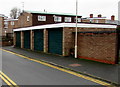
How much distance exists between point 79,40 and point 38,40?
8.62m

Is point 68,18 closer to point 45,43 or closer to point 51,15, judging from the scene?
point 51,15

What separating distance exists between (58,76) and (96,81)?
247 centimetres

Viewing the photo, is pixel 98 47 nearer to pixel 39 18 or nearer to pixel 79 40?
pixel 79 40

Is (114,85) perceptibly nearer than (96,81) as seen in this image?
Yes

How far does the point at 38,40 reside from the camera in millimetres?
23297

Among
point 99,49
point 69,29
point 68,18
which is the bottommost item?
point 99,49

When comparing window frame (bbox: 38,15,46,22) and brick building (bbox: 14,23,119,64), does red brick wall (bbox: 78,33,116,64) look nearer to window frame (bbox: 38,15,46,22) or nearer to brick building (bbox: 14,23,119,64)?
brick building (bbox: 14,23,119,64)

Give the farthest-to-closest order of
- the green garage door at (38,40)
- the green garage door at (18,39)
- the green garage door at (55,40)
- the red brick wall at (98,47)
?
the green garage door at (18,39) < the green garage door at (38,40) < the green garage door at (55,40) < the red brick wall at (98,47)

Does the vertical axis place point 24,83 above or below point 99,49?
below

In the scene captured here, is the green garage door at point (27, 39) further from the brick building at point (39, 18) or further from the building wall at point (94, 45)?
the building wall at point (94, 45)

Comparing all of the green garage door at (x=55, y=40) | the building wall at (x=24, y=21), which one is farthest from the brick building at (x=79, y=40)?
the building wall at (x=24, y=21)

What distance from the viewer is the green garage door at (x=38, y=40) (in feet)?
73.9

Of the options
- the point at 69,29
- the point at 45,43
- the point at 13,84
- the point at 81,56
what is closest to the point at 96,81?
the point at 13,84

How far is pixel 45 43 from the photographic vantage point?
21125mm
